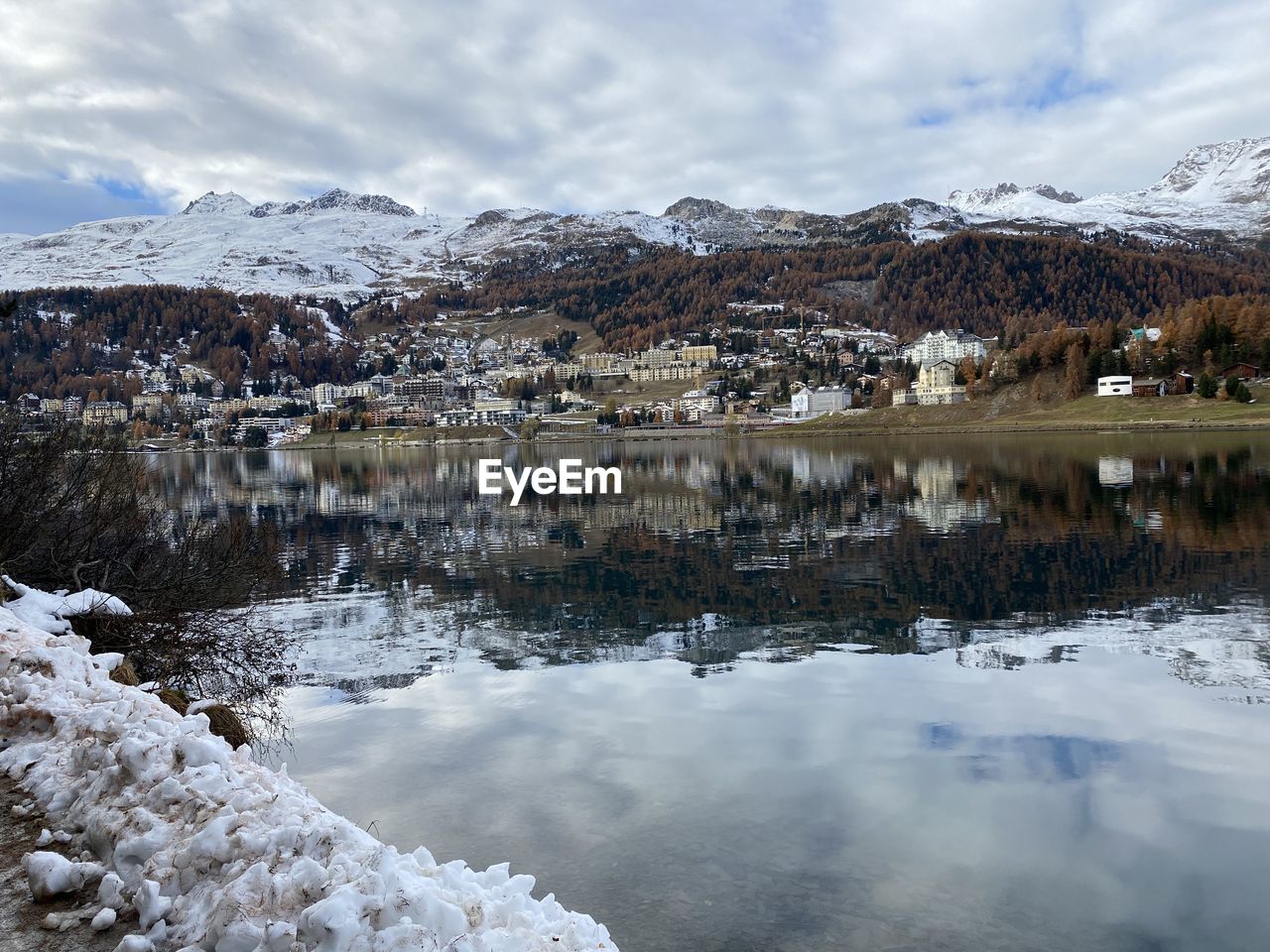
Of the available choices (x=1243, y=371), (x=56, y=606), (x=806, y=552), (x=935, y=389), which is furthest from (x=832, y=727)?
(x=935, y=389)

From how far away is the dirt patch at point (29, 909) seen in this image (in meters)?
4.99

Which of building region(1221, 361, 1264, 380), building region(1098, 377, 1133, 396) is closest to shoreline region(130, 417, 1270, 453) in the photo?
building region(1098, 377, 1133, 396)

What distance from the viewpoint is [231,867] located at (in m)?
5.31

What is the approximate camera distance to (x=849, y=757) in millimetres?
11328

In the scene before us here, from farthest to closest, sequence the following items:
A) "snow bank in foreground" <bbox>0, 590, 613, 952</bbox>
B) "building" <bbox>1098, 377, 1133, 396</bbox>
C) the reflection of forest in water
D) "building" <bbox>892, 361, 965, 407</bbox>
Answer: "building" <bbox>892, 361, 965, 407</bbox> → "building" <bbox>1098, 377, 1133, 396</bbox> → the reflection of forest in water → "snow bank in foreground" <bbox>0, 590, 613, 952</bbox>

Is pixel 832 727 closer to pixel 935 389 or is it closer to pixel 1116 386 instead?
pixel 1116 386

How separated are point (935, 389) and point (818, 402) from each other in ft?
81.8

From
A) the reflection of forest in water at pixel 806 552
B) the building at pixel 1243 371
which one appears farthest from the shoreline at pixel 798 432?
the reflection of forest in water at pixel 806 552

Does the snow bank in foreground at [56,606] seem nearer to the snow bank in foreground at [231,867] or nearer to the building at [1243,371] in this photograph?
Result: the snow bank in foreground at [231,867]

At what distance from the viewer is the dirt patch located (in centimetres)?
499

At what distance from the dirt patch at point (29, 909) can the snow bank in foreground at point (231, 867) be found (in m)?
0.10

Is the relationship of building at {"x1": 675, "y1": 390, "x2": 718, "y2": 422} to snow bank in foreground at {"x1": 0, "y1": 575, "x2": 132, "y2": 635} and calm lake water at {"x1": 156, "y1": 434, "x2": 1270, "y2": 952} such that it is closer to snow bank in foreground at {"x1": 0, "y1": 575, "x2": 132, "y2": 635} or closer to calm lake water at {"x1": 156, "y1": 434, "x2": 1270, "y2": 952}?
calm lake water at {"x1": 156, "y1": 434, "x2": 1270, "y2": 952}

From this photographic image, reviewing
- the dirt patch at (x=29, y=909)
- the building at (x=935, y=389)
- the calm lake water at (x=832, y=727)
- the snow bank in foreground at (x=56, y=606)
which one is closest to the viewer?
the dirt patch at (x=29, y=909)

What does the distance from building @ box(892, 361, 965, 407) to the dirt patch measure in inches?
5493
